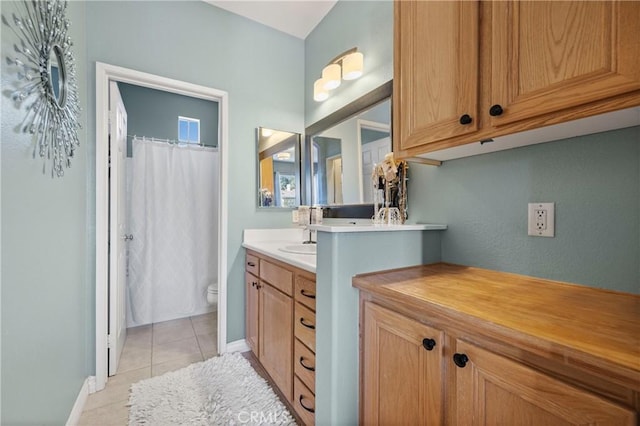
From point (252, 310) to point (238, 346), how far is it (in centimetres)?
44

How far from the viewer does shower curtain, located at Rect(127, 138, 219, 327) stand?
272 centimetres

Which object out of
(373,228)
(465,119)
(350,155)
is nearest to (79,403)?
(373,228)

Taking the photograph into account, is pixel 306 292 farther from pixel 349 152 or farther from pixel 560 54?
pixel 560 54

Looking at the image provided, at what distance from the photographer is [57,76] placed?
3.81ft

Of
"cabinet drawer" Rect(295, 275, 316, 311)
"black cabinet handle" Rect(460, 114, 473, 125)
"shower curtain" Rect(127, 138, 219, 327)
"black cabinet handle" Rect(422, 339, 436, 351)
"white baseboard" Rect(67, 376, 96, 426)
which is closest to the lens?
"black cabinet handle" Rect(422, 339, 436, 351)

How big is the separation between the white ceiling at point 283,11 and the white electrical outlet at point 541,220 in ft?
6.90

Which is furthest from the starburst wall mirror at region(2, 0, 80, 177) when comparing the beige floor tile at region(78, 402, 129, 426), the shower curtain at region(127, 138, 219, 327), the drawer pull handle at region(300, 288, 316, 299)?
the shower curtain at region(127, 138, 219, 327)

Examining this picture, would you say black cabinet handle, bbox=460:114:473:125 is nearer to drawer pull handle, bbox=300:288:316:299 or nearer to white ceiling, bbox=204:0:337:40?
drawer pull handle, bbox=300:288:316:299

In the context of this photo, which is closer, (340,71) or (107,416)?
(107,416)

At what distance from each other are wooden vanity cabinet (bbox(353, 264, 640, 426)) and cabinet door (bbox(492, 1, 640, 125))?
54 centimetres

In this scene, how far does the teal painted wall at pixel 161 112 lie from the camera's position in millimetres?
3135

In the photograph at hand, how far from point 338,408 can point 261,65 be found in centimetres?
A: 253

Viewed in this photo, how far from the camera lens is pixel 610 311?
0.68 metres

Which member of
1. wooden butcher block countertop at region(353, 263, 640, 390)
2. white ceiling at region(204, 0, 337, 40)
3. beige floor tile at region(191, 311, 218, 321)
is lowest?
beige floor tile at region(191, 311, 218, 321)
